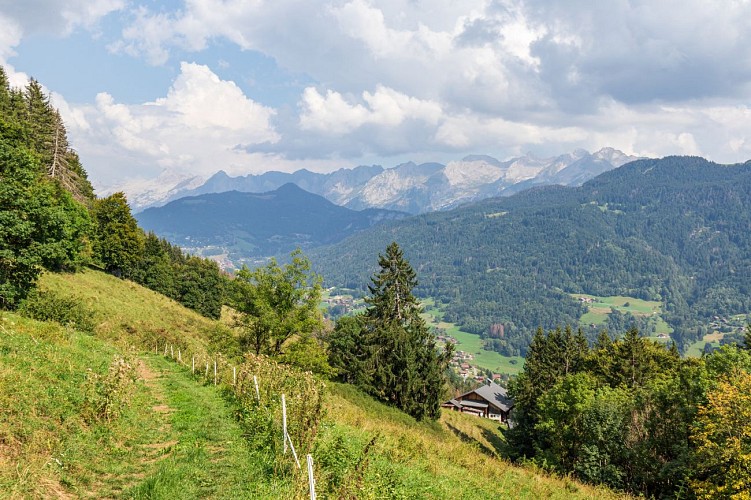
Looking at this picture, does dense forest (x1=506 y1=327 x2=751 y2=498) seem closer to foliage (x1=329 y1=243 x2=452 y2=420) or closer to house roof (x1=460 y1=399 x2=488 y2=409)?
foliage (x1=329 y1=243 x2=452 y2=420)

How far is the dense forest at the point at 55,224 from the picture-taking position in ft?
72.9

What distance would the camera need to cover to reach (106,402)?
38.1 feet

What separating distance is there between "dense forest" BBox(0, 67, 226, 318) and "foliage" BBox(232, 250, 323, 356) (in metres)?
11.5

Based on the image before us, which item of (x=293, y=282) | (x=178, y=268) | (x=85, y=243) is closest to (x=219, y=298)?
(x=178, y=268)

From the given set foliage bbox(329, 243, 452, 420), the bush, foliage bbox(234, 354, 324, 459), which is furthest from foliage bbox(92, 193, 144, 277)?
foliage bbox(234, 354, 324, 459)

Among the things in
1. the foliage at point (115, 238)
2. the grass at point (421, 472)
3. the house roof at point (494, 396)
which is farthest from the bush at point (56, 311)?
the house roof at point (494, 396)

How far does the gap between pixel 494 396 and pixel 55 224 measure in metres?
103

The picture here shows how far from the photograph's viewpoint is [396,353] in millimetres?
48906

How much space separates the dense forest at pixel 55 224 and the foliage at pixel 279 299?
37.8ft

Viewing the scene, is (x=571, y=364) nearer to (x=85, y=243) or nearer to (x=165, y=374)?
(x=165, y=374)

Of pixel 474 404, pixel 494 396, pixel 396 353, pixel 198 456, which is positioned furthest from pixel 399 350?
pixel 494 396

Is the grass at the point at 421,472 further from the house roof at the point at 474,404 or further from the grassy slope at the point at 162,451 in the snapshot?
the house roof at the point at 474,404

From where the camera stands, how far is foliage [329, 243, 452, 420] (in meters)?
47.7

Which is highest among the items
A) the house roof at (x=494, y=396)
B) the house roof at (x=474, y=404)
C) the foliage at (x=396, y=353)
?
the foliage at (x=396, y=353)
